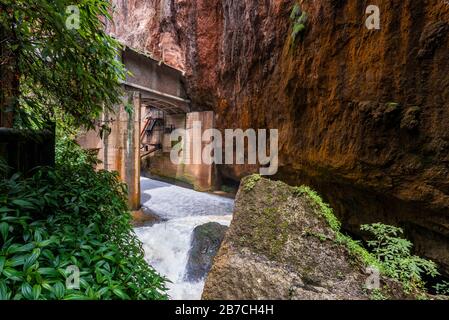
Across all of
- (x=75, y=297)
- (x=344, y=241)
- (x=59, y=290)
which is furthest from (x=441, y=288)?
(x=59, y=290)

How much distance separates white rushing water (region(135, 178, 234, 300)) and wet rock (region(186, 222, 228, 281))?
0.22m

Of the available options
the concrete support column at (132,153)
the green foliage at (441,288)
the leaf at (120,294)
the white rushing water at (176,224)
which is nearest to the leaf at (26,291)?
the leaf at (120,294)

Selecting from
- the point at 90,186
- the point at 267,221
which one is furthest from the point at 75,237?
the point at 267,221

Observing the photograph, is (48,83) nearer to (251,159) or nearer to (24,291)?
(24,291)

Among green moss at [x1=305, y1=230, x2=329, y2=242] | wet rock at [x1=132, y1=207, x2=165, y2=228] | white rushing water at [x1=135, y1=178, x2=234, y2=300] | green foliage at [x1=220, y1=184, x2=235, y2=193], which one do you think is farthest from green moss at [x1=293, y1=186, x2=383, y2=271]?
green foliage at [x1=220, y1=184, x2=235, y2=193]

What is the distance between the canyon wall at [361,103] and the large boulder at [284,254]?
11.0 feet

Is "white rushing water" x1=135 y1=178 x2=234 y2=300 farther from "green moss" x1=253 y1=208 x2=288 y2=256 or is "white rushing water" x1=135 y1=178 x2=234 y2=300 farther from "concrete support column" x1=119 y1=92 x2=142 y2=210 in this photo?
"green moss" x1=253 y1=208 x2=288 y2=256

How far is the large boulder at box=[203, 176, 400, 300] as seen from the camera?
90.8 inches

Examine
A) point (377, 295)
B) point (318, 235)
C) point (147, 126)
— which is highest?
point (147, 126)

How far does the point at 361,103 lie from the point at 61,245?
648cm

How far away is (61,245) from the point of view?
81.1 inches

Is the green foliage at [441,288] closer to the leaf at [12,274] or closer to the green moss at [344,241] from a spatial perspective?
the green moss at [344,241]

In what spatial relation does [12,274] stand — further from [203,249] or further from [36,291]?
[203,249]

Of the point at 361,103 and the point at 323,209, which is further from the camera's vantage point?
the point at 361,103
